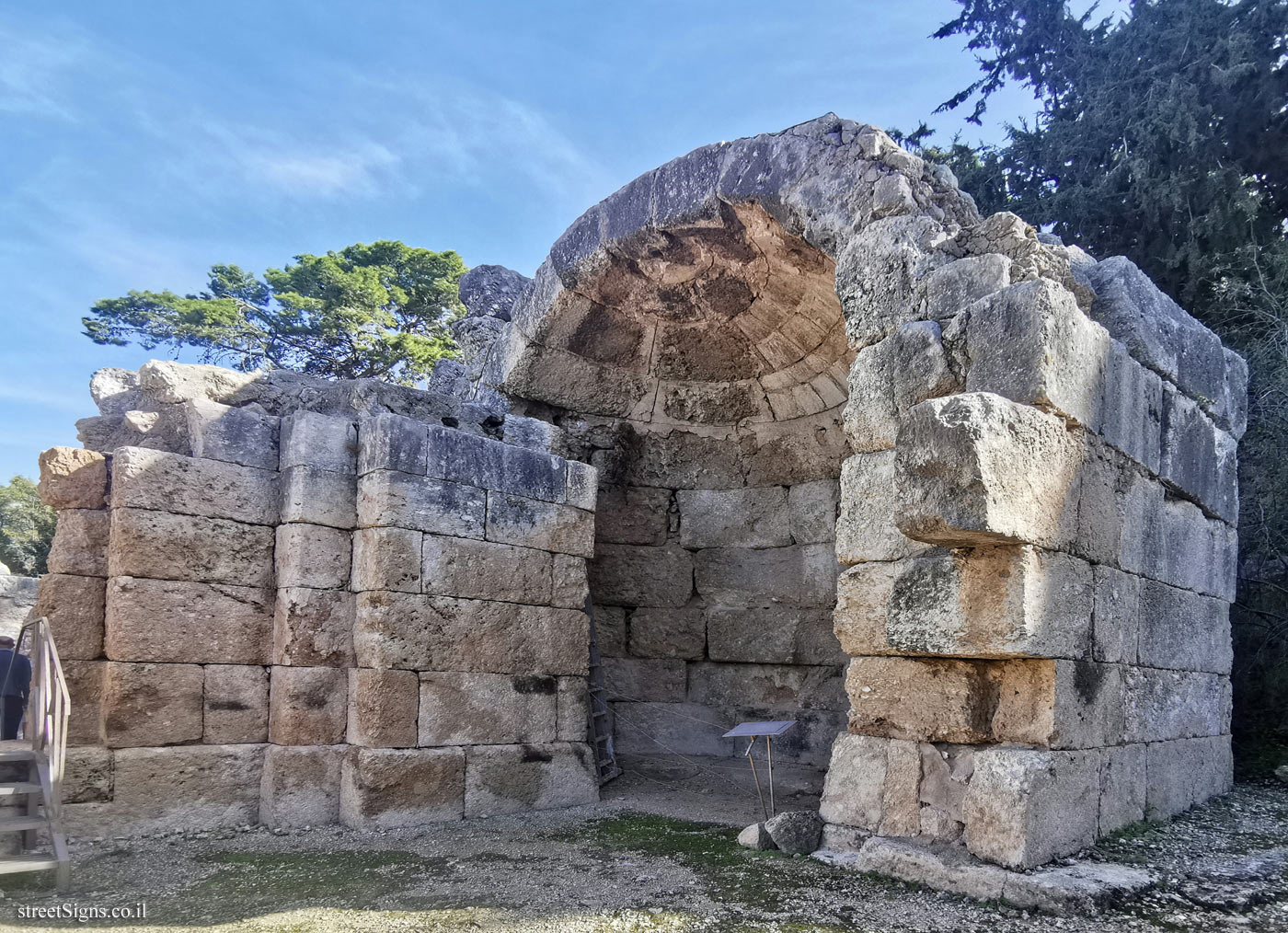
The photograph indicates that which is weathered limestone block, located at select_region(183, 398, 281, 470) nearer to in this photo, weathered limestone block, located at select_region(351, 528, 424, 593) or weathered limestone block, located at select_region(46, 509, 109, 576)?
weathered limestone block, located at select_region(46, 509, 109, 576)

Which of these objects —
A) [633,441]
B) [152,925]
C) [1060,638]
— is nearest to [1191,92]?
[633,441]

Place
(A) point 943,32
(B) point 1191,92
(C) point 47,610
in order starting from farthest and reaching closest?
(A) point 943,32
(B) point 1191,92
(C) point 47,610

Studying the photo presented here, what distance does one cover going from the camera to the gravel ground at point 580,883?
328 centimetres

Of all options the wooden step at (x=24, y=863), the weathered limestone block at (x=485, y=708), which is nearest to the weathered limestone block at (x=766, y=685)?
the weathered limestone block at (x=485, y=708)

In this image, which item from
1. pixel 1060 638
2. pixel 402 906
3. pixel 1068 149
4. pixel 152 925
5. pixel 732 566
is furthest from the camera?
pixel 1068 149

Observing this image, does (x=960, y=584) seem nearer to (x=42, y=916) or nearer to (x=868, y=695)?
(x=868, y=695)

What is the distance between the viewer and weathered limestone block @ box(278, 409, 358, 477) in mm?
5055

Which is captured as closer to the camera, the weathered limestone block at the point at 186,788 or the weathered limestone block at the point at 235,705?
the weathered limestone block at the point at 186,788

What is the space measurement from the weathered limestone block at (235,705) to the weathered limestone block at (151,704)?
0.16ft

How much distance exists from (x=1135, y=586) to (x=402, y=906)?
11.6 ft

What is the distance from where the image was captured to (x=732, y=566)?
7.65m

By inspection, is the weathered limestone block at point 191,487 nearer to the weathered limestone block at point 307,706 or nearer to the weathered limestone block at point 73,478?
the weathered limestone block at point 73,478

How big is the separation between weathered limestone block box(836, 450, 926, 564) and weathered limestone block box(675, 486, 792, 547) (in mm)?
3081

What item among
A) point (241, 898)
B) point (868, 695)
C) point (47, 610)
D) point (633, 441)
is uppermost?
point (633, 441)
